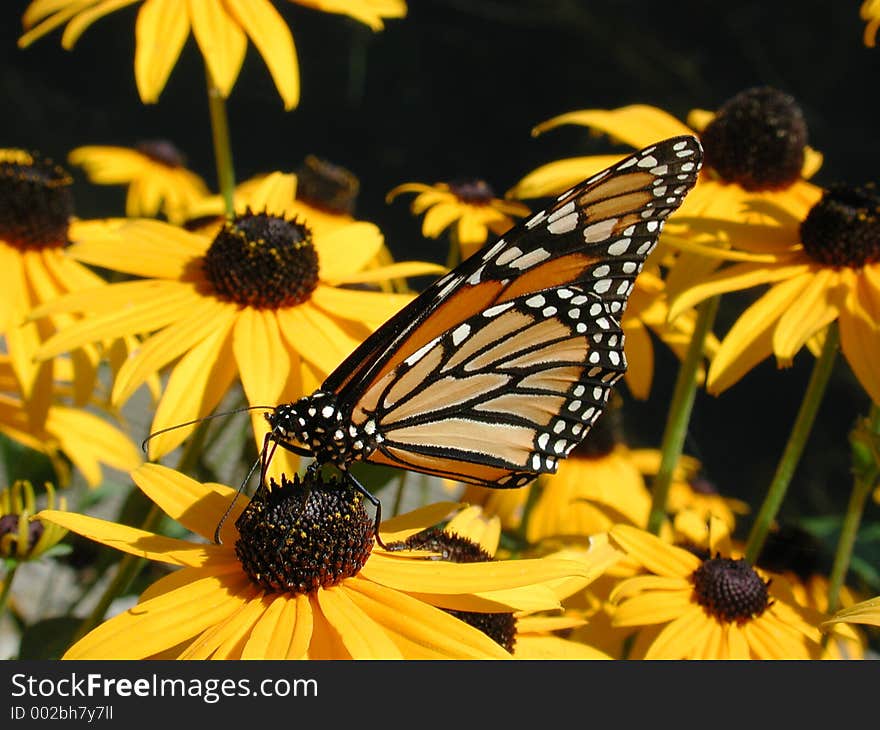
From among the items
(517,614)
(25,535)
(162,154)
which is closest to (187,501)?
(25,535)

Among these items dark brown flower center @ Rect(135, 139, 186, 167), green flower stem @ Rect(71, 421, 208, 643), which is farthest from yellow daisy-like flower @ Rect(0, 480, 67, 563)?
dark brown flower center @ Rect(135, 139, 186, 167)

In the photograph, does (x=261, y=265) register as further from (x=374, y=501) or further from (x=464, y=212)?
(x=464, y=212)

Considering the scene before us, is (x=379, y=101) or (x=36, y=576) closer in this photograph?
(x=36, y=576)

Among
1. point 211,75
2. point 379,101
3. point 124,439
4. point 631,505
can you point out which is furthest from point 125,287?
point 379,101

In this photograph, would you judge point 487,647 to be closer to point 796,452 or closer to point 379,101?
point 796,452

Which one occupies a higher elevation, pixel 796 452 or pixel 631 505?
pixel 631 505

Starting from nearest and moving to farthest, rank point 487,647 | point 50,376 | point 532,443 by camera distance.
Answer: point 487,647
point 532,443
point 50,376
